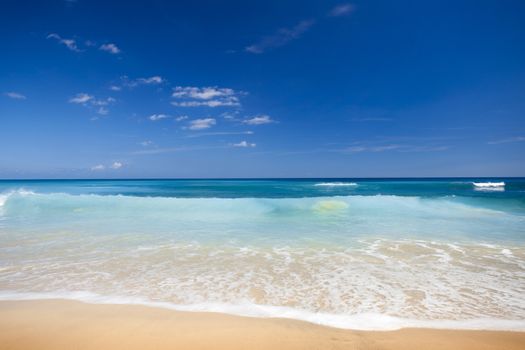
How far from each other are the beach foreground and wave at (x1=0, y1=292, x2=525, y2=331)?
5.1 inches

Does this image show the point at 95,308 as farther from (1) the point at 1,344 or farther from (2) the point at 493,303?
(2) the point at 493,303

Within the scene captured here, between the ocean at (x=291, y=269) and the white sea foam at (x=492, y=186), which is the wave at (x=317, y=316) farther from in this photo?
the white sea foam at (x=492, y=186)

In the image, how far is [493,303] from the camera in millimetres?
4160

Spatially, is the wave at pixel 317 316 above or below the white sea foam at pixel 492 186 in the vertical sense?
below

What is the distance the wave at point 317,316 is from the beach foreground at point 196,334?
0.42ft

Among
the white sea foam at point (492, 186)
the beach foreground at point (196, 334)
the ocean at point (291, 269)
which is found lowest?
the ocean at point (291, 269)

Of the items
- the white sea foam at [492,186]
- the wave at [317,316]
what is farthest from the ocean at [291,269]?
the white sea foam at [492,186]

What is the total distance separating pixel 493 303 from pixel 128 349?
195 inches

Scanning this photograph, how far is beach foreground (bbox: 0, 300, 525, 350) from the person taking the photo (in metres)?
3.08

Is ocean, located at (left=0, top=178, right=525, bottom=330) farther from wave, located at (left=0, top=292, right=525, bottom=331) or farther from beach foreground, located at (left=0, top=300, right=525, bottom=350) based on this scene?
beach foreground, located at (left=0, top=300, right=525, bottom=350)

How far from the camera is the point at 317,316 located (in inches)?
148

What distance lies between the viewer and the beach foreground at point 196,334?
121 inches

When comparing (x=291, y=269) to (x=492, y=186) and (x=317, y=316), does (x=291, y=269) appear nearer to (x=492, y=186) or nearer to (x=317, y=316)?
(x=317, y=316)

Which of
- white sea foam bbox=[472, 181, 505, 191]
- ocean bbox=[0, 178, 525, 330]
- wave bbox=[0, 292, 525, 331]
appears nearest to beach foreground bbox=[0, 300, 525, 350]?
wave bbox=[0, 292, 525, 331]
